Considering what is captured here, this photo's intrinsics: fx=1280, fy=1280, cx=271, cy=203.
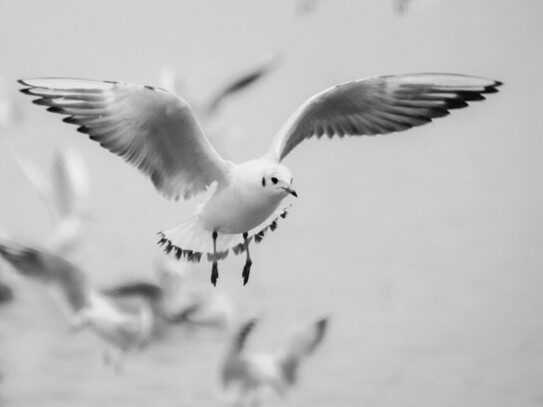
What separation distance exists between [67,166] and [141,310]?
2.69 ft

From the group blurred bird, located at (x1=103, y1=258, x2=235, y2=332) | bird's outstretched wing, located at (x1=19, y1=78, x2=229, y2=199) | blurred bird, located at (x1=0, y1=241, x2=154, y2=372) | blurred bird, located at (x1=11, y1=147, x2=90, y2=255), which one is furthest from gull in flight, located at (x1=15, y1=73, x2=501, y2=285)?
blurred bird, located at (x1=11, y1=147, x2=90, y2=255)

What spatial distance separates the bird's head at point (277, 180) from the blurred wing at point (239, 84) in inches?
78.7

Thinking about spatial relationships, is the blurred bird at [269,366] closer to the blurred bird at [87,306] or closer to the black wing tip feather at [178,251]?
the blurred bird at [87,306]

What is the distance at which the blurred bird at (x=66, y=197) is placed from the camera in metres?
6.04

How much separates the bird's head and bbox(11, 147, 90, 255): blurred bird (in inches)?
109

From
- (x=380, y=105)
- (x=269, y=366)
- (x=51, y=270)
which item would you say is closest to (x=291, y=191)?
(x=380, y=105)

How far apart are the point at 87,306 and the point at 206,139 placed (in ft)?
7.75

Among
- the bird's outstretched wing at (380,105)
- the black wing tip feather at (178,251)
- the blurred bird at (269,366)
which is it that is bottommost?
the blurred bird at (269,366)

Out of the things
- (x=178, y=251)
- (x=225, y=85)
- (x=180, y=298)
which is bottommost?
(x=180, y=298)

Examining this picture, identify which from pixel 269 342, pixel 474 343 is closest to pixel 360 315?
pixel 474 343

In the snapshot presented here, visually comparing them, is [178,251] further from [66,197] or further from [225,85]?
[66,197]

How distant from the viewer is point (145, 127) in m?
3.58

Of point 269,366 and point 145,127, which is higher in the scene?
point 145,127

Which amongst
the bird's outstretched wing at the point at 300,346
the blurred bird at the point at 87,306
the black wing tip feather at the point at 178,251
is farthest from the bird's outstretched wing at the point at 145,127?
the bird's outstretched wing at the point at 300,346
